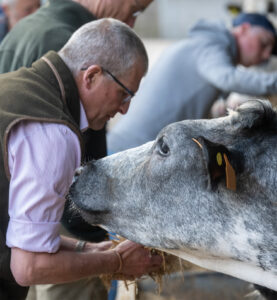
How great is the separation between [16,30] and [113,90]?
0.77 metres

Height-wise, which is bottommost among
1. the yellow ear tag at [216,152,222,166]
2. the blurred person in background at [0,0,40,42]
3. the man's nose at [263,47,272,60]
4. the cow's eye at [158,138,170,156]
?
the blurred person in background at [0,0,40,42]

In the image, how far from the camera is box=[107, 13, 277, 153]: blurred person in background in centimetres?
376

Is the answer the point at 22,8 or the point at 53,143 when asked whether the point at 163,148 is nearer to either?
the point at 53,143

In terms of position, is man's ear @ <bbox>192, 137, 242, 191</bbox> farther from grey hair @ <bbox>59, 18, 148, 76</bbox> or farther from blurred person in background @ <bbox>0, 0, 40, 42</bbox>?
blurred person in background @ <bbox>0, 0, 40, 42</bbox>

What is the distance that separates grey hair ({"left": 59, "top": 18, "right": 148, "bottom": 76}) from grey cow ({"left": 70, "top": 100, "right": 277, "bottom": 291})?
0.34 m

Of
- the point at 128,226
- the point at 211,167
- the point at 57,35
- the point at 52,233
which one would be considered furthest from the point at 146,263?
the point at 57,35

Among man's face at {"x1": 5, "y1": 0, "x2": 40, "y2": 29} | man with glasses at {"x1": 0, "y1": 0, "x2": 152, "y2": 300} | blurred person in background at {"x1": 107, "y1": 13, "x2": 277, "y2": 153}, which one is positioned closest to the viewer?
man with glasses at {"x1": 0, "y1": 0, "x2": 152, "y2": 300}

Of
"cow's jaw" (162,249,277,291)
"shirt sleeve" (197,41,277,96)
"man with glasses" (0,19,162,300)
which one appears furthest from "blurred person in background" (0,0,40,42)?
"cow's jaw" (162,249,277,291)

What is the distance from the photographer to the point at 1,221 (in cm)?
195

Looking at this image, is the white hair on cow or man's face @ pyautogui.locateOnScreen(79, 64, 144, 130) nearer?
the white hair on cow

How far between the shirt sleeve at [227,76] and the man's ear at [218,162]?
2004 millimetres

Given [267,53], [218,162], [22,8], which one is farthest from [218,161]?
[22,8]

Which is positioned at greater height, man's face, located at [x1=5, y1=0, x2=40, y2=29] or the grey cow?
the grey cow

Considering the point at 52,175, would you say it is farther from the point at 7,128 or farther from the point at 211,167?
the point at 211,167
